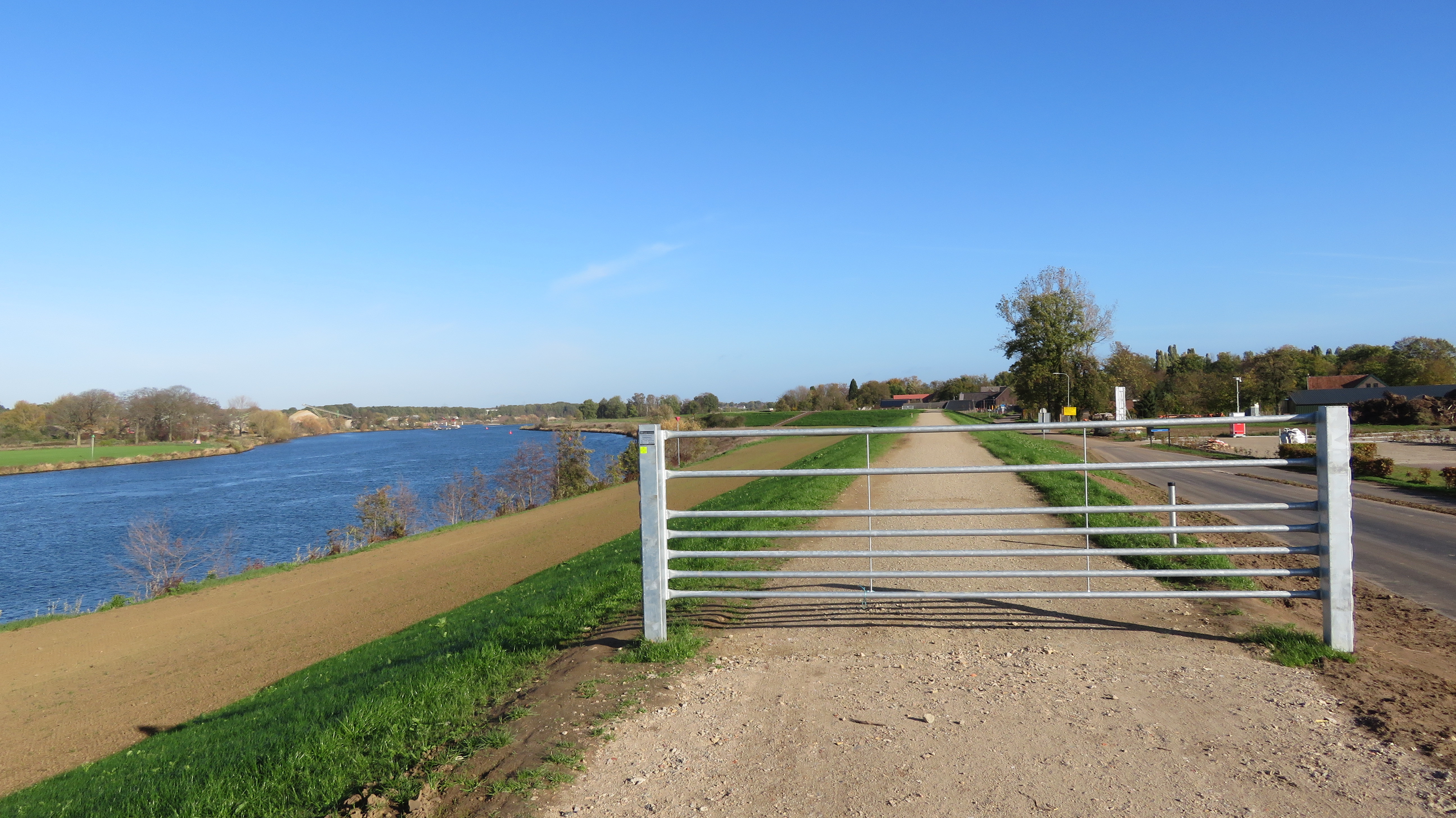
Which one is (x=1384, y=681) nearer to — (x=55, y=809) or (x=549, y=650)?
(x=549, y=650)

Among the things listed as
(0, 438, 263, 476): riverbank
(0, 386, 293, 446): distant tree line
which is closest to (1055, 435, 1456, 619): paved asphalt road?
(0, 438, 263, 476): riverbank

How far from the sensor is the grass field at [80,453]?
8650 centimetres

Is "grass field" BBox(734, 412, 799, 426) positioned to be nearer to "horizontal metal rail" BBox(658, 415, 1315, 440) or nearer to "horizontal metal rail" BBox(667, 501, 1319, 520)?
"horizontal metal rail" BBox(667, 501, 1319, 520)

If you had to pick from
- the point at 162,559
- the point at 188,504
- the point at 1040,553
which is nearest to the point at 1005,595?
the point at 1040,553

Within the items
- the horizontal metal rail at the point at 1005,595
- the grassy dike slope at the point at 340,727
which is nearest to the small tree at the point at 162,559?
the grassy dike slope at the point at 340,727

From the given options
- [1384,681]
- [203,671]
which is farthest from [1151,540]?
[203,671]

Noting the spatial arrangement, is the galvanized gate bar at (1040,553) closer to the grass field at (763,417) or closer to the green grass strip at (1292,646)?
the green grass strip at (1292,646)

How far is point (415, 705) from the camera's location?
4.91 meters

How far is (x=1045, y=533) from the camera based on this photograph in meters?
5.82

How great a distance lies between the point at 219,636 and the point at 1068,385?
2414 inches

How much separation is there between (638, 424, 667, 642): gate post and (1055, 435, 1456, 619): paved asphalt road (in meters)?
3.77

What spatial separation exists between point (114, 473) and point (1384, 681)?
10253 cm

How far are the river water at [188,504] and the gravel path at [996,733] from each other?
29890mm

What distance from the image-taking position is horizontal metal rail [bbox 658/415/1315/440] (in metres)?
4.82
